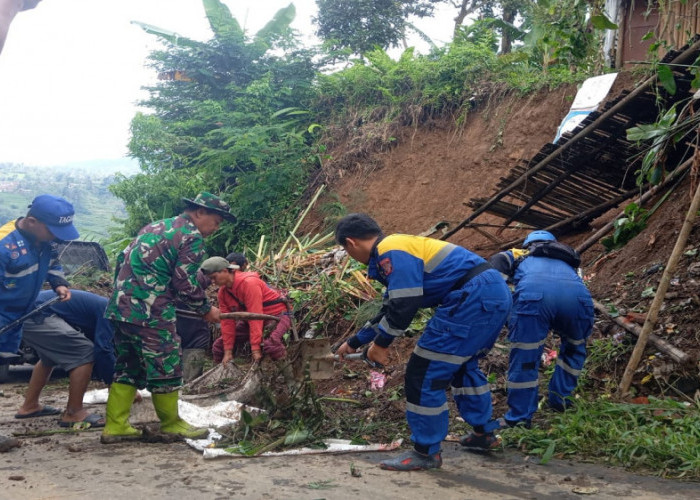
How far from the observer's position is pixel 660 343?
193 inches

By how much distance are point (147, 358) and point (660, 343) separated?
149 inches

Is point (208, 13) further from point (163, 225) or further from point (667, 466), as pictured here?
point (667, 466)

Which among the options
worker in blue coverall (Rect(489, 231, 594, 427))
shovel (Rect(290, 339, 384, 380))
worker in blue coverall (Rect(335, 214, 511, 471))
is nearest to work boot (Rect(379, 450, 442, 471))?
worker in blue coverall (Rect(335, 214, 511, 471))

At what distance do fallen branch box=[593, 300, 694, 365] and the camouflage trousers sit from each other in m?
3.53

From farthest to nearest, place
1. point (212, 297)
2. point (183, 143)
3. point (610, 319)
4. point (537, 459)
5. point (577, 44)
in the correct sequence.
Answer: point (183, 143) < point (212, 297) < point (577, 44) < point (610, 319) < point (537, 459)

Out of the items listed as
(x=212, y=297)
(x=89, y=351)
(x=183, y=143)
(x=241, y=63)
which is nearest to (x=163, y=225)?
(x=89, y=351)

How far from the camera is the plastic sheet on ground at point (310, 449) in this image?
4.09 m

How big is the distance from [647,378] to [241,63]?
12.6 meters

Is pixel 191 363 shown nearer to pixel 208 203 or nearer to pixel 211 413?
pixel 211 413

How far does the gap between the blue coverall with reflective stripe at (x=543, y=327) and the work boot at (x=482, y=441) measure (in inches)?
17.5

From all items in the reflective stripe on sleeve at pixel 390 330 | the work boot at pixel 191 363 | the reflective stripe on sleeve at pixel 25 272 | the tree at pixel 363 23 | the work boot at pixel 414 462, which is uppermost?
the tree at pixel 363 23

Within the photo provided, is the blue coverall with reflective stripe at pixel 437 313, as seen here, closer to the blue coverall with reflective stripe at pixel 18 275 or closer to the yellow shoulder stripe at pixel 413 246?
the yellow shoulder stripe at pixel 413 246

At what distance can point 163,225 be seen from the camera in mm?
4633

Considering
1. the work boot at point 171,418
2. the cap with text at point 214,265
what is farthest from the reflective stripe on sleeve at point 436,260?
the cap with text at point 214,265
